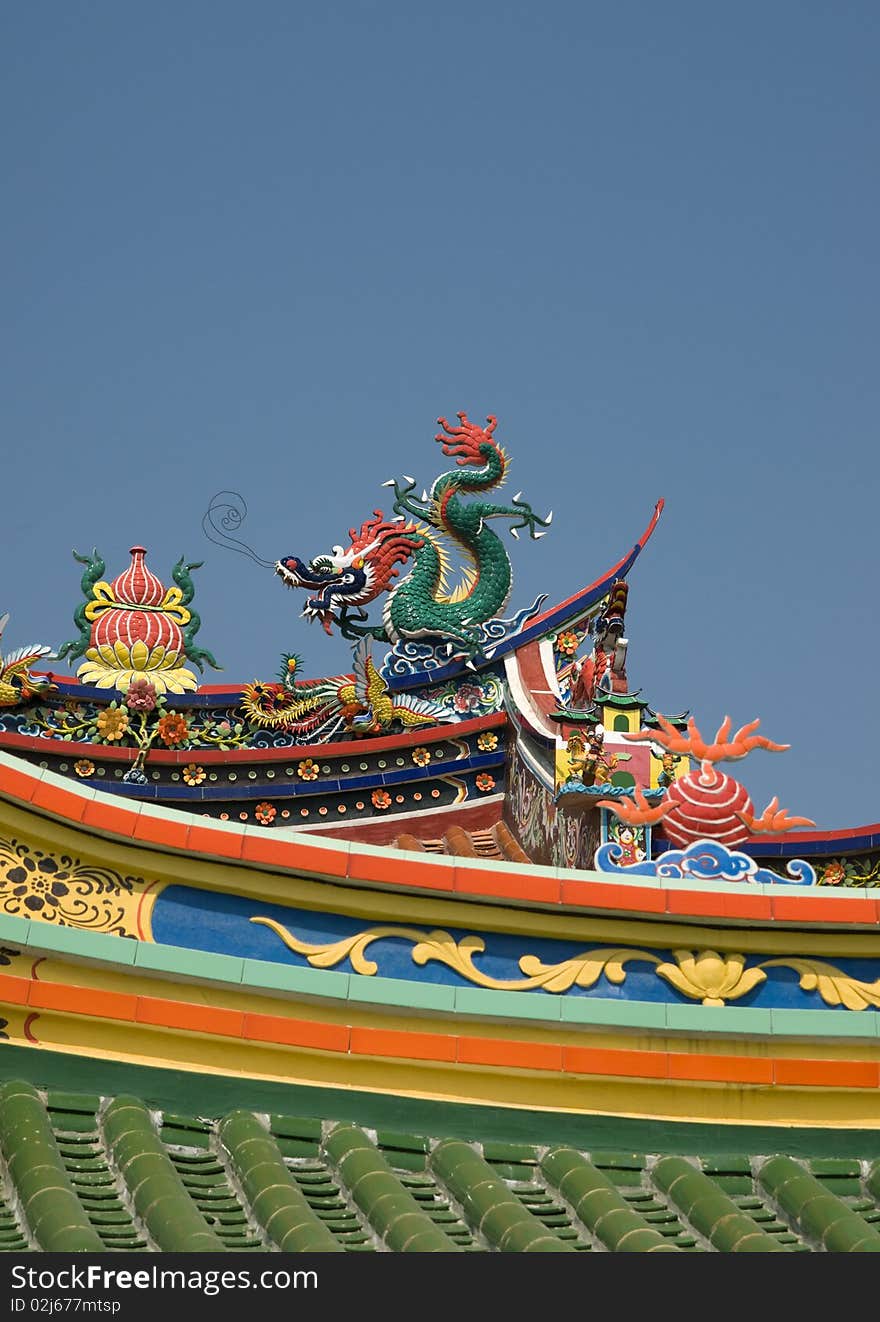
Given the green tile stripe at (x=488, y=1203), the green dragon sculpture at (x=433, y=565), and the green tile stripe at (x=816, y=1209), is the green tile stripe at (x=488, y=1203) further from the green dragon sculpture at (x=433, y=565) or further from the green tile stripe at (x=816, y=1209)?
the green dragon sculpture at (x=433, y=565)

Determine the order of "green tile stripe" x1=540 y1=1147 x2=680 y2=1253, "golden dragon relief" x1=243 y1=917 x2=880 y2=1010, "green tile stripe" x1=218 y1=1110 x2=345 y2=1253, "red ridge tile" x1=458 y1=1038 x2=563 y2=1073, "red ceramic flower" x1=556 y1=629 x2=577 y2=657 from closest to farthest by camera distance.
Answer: "green tile stripe" x1=218 y1=1110 x2=345 y2=1253 → "green tile stripe" x1=540 y1=1147 x2=680 y2=1253 → "red ridge tile" x1=458 y1=1038 x2=563 y2=1073 → "golden dragon relief" x1=243 y1=917 x2=880 y2=1010 → "red ceramic flower" x1=556 y1=629 x2=577 y2=657

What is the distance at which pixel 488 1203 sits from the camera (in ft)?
16.9

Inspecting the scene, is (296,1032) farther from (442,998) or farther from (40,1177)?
(40,1177)

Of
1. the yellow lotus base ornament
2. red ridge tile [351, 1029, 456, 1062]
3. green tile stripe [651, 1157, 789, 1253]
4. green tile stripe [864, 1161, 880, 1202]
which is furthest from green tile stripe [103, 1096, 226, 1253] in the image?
the yellow lotus base ornament

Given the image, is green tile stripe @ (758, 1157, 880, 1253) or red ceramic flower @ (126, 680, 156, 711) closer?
green tile stripe @ (758, 1157, 880, 1253)

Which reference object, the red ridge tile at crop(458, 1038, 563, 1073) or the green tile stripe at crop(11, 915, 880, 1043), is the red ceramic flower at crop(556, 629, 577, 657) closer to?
the green tile stripe at crop(11, 915, 880, 1043)

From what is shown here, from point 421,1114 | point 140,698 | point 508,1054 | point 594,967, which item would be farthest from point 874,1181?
point 140,698

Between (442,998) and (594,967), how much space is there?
53 cm

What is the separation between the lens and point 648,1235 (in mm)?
5020

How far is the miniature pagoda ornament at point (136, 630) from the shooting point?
14.8 m

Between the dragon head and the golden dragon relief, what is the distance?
902 centimetres

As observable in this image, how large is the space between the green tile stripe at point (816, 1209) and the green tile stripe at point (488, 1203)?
73cm

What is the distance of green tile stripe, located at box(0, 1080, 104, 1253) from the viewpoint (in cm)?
463
